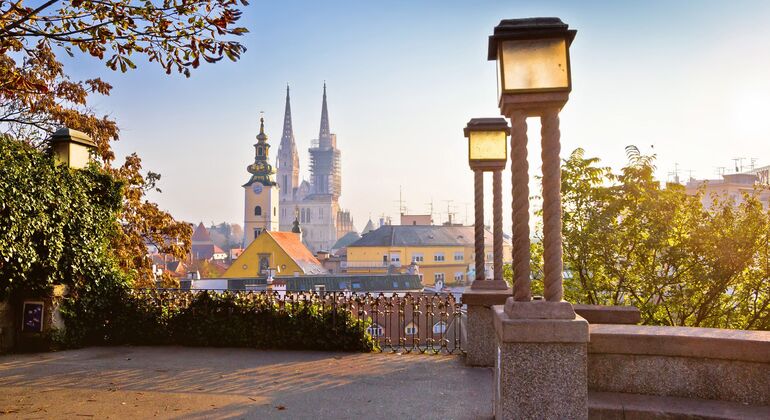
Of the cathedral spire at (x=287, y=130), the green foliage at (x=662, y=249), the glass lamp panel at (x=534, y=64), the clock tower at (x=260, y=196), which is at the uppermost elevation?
the cathedral spire at (x=287, y=130)

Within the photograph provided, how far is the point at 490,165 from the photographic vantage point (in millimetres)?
8195

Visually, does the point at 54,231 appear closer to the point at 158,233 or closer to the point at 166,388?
the point at 166,388

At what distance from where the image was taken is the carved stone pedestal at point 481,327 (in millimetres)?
7773

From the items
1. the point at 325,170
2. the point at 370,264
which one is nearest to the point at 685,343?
the point at 370,264

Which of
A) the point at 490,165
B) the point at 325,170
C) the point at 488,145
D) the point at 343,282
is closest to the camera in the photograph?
the point at 488,145

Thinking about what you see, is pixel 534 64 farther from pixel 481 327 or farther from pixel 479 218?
pixel 481 327

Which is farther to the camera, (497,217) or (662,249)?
(662,249)

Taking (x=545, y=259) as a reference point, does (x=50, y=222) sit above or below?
above

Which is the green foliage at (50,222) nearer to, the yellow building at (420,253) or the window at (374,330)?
the window at (374,330)

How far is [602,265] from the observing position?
9938 millimetres

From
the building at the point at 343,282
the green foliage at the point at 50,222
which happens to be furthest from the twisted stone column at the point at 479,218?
the building at the point at 343,282

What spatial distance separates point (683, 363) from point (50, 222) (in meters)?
8.65

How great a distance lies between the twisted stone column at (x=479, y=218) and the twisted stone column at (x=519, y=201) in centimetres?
356

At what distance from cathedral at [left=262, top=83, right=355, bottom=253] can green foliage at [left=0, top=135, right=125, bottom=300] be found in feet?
489
